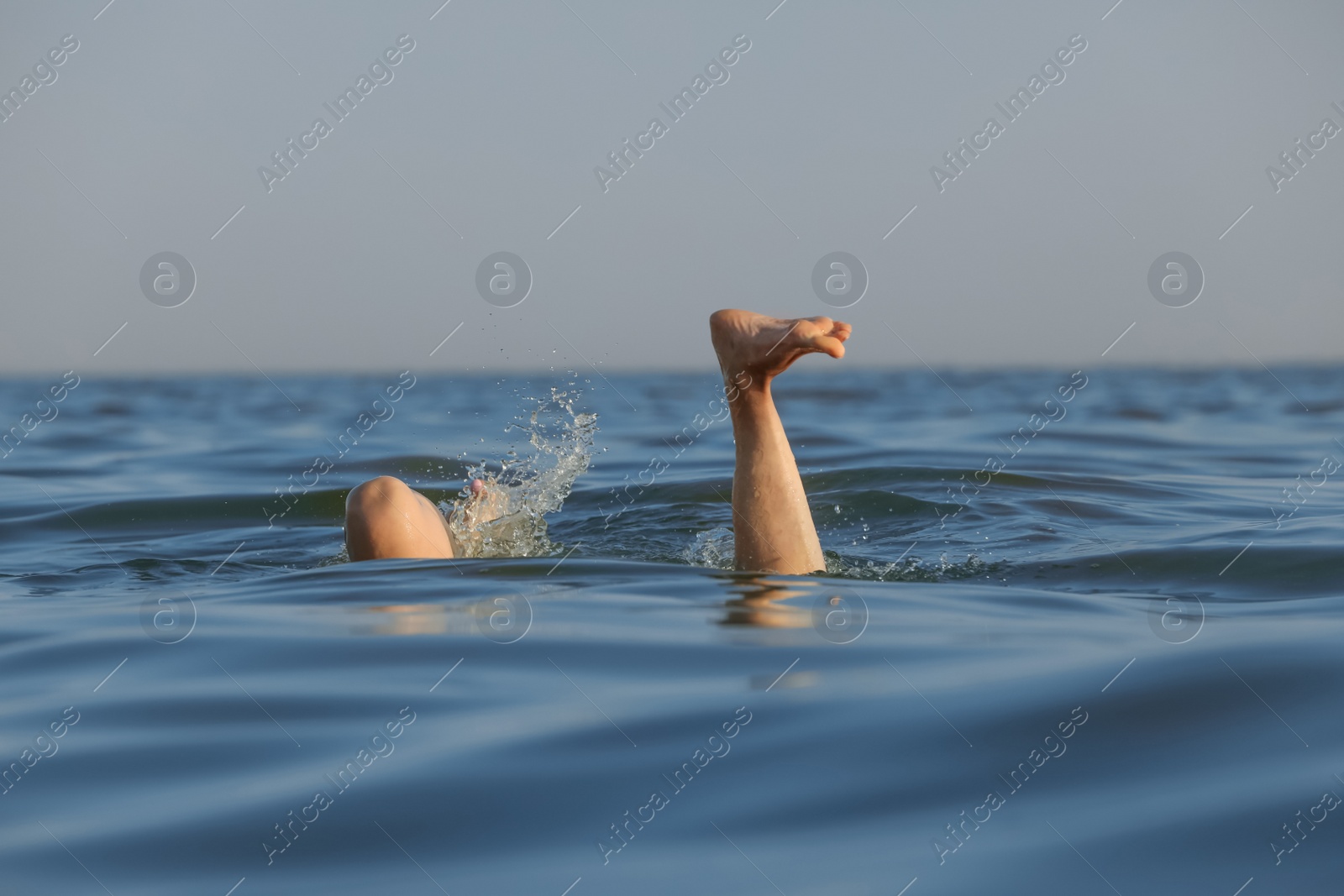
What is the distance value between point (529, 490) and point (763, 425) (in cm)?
287

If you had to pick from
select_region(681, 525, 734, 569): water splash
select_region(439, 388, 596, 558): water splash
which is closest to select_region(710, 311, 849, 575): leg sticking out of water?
select_region(681, 525, 734, 569): water splash

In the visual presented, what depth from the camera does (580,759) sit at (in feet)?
9.20

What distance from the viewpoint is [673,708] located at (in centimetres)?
314

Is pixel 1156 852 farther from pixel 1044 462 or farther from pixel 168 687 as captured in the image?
pixel 1044 462

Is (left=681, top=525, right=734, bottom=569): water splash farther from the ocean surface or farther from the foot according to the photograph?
the foot

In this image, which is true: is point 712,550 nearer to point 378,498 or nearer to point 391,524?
point 391,524

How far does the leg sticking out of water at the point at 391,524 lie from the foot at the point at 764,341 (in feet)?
4.61

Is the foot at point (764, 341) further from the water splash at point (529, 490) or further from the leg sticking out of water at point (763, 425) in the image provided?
the water splash at point (529, 490)

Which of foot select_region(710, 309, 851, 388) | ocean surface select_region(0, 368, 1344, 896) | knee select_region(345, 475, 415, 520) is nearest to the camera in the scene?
ocean surface select_region(0, 368, 1344, 896)

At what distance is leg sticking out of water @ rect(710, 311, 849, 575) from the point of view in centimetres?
437

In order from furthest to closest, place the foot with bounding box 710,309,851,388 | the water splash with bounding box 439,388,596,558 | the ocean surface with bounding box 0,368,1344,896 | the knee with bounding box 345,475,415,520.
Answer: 1. the water splash with bounding box 439,388,596,558
2. the knee with bounding box 345,475,415,520
3. the foot with bounding box 710,309,851,388
4. the ocean surface with bounding box 0,368,1344,896

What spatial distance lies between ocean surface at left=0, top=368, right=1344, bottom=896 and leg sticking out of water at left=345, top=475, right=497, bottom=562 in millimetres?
120

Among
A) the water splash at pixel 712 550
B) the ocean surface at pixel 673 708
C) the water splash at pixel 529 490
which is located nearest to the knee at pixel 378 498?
the ocean surface at pixel 673 708

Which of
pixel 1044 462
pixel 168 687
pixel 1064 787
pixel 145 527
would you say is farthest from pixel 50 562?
pixel 1044 462
